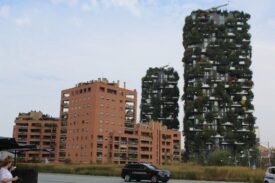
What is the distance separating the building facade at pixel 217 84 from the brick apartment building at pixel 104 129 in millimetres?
22932

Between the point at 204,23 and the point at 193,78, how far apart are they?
18108 millimetres

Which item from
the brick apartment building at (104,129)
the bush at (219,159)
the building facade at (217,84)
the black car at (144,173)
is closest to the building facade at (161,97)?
the brick apartment building at (104,129)

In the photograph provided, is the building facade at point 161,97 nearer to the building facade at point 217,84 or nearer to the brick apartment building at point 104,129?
the brick apartment building at point 104,129

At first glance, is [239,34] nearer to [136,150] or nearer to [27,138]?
[136,150]

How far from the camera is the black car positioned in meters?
37.5

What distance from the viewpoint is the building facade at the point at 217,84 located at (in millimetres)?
116312

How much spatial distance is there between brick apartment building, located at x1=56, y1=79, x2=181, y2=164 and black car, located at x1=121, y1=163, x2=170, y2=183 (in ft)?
300

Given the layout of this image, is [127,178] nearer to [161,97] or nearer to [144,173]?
[144,173]

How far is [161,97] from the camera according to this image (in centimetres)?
16825

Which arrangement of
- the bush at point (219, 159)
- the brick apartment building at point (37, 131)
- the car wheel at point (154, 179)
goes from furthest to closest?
the brick apartment building at point (37, 131)
the bush at point (219, 159)
the car wheel at point (154, 179)

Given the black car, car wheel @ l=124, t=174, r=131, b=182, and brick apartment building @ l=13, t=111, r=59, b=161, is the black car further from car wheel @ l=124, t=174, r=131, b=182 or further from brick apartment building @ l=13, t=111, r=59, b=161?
brick apartment building @ l=13, t=111, r=59, b=161

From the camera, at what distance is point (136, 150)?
142 metres

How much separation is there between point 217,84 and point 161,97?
4762cm

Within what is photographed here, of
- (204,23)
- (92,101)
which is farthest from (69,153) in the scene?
(204,23)
